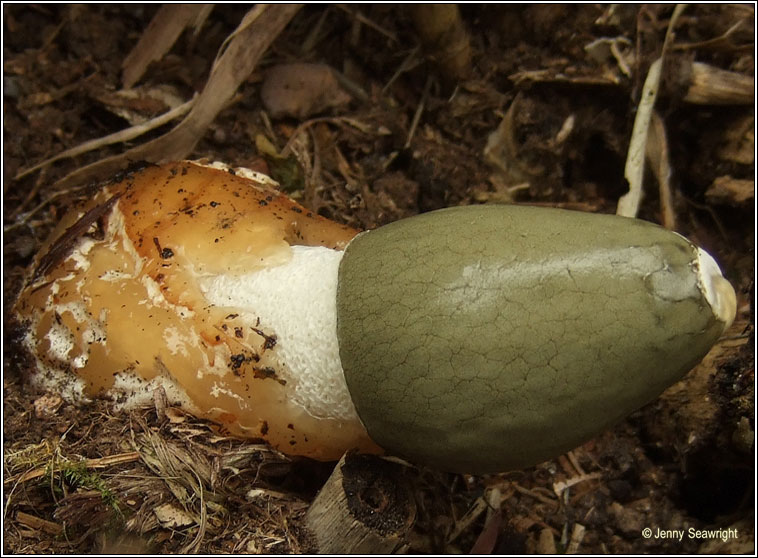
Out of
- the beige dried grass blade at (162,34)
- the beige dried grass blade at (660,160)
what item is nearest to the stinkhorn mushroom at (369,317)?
the beige dried grass blade at (162,34)

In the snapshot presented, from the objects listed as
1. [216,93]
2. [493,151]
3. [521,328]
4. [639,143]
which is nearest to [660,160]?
[639,143]

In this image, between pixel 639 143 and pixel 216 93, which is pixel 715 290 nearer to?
pixel 639 143

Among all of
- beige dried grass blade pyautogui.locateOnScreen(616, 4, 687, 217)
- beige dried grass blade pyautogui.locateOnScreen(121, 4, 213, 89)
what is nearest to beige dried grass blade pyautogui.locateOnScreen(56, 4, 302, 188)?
beige dried grass blade pyautogui.locateOnScreen(121, 4, 213, 89)

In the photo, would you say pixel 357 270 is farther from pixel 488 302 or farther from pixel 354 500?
pixel 354 500

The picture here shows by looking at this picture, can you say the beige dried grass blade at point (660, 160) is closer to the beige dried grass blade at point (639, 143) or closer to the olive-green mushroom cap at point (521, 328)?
the beige dried grass blade at point (639, 143)

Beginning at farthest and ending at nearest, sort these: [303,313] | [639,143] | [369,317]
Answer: [639,143] → [303,313] → [369,317]

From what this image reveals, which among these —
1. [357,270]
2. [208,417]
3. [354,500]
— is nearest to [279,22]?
[357,270]

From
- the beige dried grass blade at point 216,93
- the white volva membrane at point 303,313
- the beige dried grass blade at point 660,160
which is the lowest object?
the beige dried grass blade at point 660,160
